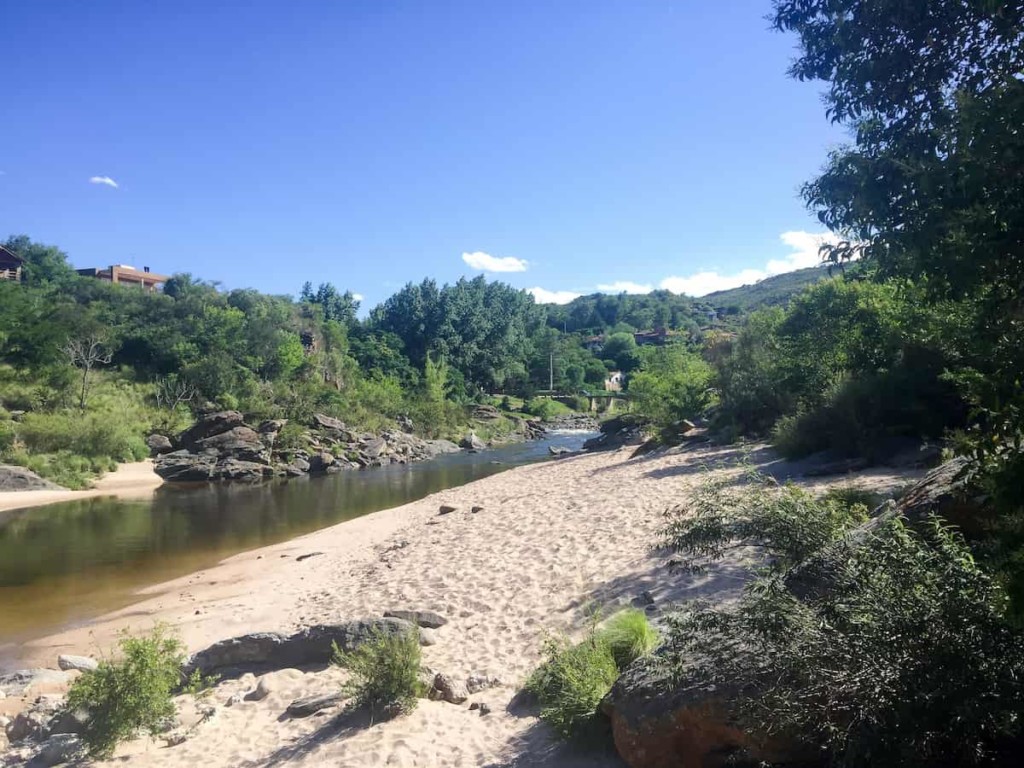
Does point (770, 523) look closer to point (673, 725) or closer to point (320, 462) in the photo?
point (673, 725)

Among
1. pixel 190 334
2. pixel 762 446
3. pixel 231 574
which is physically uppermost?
pixel 190 334

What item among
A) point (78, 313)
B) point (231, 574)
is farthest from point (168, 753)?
point (78, 313)

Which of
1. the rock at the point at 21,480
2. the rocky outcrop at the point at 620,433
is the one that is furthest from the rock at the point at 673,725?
the rock at the point at 21,480

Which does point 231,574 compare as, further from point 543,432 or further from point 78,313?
point 543,432

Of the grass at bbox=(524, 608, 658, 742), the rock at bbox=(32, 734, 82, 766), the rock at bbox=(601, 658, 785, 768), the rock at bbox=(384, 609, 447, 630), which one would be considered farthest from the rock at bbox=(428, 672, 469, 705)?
the rock at bbox=(32, 734, 82, 766)

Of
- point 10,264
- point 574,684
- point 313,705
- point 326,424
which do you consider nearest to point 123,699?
point 313,705

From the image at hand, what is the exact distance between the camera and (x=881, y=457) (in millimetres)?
13859

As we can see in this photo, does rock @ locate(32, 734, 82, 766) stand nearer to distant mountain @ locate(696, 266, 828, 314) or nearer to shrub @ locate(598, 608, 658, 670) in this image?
shrub @ locate(598, 608, 658, 670)

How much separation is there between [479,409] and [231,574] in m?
55.4

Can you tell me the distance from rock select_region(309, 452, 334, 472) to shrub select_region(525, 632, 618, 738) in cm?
3739

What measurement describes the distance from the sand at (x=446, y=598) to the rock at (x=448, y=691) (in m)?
0.16

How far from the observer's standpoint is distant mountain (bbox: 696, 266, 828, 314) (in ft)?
361

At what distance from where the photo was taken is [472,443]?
56.6 metres

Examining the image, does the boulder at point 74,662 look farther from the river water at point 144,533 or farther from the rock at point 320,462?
the rock at point 320,462
